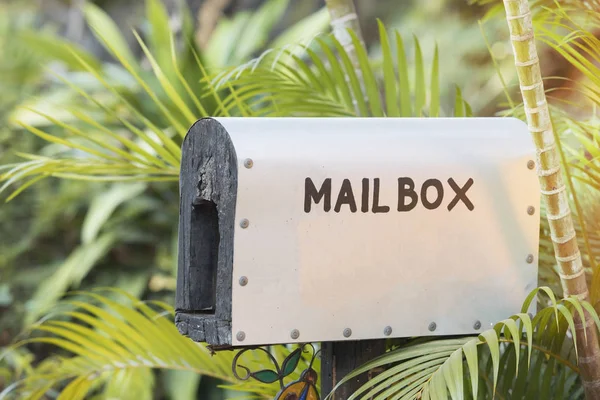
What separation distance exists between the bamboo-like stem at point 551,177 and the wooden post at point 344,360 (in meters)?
0.28

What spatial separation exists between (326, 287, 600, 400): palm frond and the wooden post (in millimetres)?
21

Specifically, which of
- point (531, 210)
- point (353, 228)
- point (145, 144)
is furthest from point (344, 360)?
point (145, 144)

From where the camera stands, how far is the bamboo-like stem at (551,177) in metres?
1.17

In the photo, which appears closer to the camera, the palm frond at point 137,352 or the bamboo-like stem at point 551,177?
the bamboo-like stem at point 551,177

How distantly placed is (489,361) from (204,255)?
1.82 ft

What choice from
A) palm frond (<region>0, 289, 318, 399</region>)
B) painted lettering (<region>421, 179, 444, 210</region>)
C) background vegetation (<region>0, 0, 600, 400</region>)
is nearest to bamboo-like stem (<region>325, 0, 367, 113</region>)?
background vegetation (<region>0, 0, 600, 400</region>)

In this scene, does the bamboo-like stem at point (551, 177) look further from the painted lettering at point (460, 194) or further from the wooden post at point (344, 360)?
the wooden post at point (344, 360)

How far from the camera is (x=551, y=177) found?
119cm

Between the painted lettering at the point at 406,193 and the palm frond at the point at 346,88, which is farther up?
the palm frond at the point at 346,88

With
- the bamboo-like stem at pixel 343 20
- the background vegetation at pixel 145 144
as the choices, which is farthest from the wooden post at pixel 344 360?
the bamboo-like stem at pixel 343 20

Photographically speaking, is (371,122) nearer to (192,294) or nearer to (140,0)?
(192,294)

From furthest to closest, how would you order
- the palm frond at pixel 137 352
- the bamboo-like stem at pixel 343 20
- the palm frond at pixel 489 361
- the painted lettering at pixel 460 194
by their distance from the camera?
the bamboo-like stem at pixel 343 20 → the palm frond at pixel 137 352 → the painted lettering at pixel 460 194 → the palm frond at pixel 489 361

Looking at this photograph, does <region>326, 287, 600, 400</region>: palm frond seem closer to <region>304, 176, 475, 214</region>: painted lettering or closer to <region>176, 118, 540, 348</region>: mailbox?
<region>176, 118, 540, 348</region>: mailbox

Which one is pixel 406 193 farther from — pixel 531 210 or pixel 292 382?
pixel 292 382
